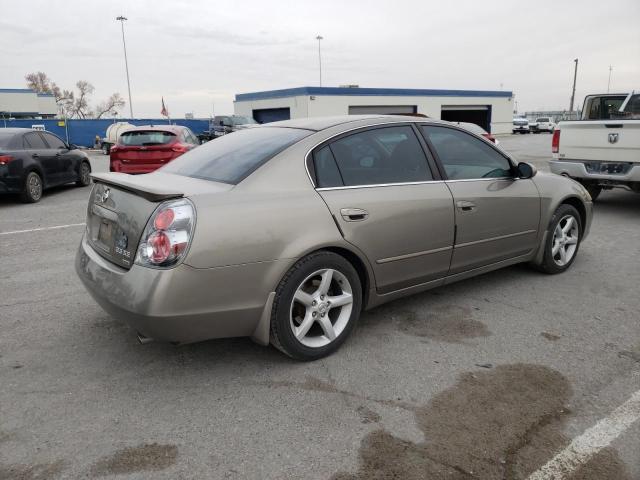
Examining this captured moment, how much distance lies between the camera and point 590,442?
2.56m

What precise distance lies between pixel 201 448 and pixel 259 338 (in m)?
0.78

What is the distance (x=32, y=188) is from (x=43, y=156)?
2.64 feet

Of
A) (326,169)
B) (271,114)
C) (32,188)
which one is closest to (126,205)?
(326,169)

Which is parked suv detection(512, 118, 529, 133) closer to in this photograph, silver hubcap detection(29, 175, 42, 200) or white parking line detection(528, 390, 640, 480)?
silver hubcap detection(29, 175, 42, 200)

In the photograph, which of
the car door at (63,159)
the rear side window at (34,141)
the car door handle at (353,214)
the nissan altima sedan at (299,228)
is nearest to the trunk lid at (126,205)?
the nissan altima sedan at (299,228)

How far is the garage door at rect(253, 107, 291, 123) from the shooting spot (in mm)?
39312

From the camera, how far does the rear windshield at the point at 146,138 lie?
11.3 m

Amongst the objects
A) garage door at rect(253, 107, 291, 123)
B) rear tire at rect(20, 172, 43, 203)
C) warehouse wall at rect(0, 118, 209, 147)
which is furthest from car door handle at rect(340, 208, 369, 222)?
warehouse wall at rect(0, 118, 209, 147)

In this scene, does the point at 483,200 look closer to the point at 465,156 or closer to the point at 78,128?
the point at 465,156

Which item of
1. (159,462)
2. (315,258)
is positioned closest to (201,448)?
(159,462)

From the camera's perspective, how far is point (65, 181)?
1155 cm

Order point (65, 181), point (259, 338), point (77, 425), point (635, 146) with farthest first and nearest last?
point (65, 181) < point (635, 146) < point (259, 338) < point (77, 425)

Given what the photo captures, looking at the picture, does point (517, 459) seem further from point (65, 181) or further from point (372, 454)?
point (65, 181)

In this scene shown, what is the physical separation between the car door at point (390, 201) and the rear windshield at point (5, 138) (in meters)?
8.62
